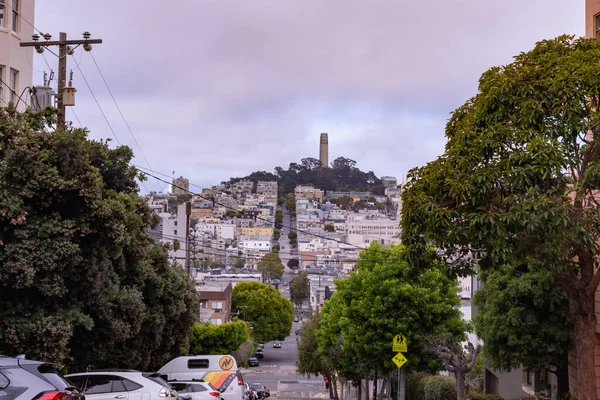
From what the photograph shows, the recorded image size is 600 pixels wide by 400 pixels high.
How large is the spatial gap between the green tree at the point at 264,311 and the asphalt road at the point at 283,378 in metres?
3.39

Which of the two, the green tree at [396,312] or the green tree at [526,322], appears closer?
the green tree at [526,322]

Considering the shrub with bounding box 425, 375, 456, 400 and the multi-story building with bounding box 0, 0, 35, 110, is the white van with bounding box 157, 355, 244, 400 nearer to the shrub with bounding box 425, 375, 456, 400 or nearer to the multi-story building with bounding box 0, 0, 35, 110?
the multi-story building with bounding box 0, 0, 35, 110

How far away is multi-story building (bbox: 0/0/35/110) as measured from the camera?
22.7 m

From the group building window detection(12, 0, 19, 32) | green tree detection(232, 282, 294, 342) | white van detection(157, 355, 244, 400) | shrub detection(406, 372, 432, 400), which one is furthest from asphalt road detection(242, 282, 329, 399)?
building window detection(12, 0, 19, 32)

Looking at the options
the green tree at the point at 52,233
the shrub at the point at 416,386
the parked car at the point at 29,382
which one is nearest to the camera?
the parked car at the point at 29,382

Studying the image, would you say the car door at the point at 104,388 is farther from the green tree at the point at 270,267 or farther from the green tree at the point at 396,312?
the green tree at the point at 270,267

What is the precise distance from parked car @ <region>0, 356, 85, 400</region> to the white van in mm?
11101

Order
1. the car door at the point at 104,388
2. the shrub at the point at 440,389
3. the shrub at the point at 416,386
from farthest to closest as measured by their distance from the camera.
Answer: the shrub at the point at 416,386 → the shrub at the point at 440,389 → the car door at the point at 104,388

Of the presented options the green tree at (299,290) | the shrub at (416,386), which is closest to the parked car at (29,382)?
the shrub at (416,386)

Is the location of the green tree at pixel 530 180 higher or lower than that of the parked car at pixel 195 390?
higher

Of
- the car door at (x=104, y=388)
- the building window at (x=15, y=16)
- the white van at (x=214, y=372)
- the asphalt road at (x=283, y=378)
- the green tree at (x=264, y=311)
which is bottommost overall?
the asphalt road at (x=283, y=378)

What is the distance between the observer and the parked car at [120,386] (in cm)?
1423

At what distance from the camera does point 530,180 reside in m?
14.8

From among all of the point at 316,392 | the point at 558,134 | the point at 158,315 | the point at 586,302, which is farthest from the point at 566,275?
the point at 316,392
